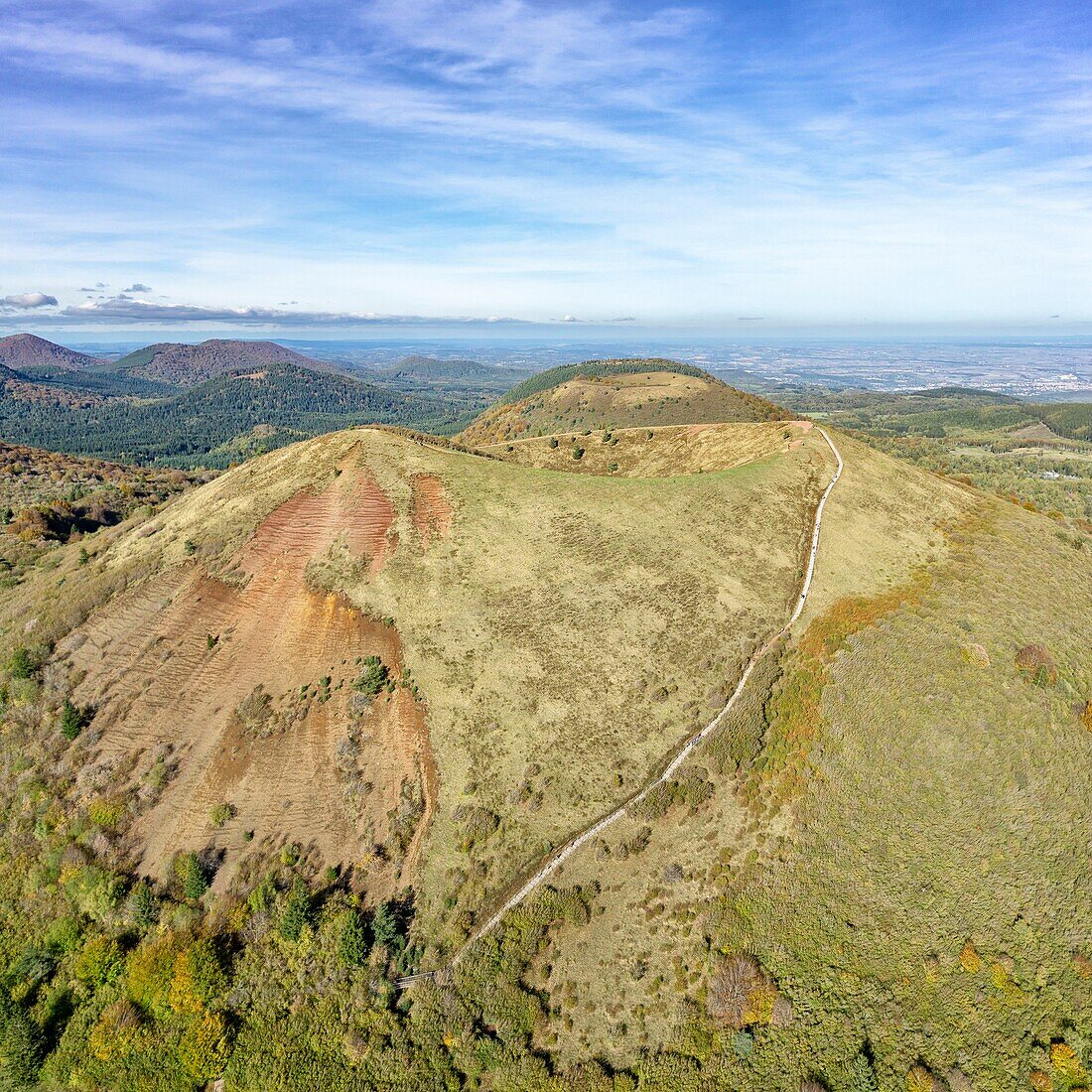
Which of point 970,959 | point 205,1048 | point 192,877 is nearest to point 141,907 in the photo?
point 192,877

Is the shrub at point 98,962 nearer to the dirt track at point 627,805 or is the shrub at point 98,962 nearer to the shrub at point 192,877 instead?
the shrub at point 192,877

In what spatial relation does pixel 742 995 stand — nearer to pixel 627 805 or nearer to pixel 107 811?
pixel 627 805

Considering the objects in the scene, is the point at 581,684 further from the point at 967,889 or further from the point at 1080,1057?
the point at 1080,1057

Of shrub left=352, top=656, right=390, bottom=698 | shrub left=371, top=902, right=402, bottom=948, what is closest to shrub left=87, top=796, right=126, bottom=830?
shrub left=352, top=656, right=390, bottom=698

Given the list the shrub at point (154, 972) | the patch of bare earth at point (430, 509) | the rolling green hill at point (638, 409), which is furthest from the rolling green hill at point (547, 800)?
the rolling green hill at point (638, 409)

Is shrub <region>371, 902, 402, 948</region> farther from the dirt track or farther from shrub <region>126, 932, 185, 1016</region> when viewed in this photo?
shrub <region>126, 932, 185, 1016</region>

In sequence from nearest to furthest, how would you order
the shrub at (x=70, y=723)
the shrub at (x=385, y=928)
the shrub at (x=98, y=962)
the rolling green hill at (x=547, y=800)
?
1. the rolling green hill at (x=547, y=800)
2. the shrub at (x=385, y=928)
3. the shrub at (x=98, y=962)
4. the shrub at (x=70, y=723)

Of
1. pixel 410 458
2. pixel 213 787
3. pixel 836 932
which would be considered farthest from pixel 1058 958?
pixel 410 458
